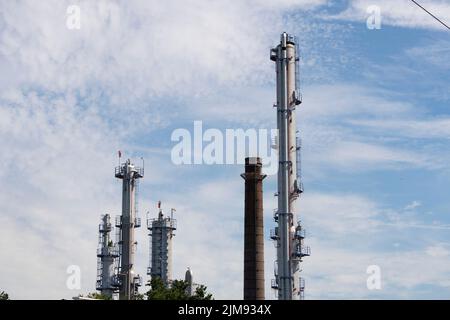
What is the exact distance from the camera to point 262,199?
60.7 m

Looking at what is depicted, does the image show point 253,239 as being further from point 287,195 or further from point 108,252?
point 108,252

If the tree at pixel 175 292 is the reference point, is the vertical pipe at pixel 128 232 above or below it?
above

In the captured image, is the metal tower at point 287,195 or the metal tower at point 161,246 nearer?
the metal tower at point 287,195

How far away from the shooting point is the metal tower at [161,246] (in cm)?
8200

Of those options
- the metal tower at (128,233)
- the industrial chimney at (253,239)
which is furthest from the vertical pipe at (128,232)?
the industrial chimney at (253,239)

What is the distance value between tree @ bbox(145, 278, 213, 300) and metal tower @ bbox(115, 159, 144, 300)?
2.36 metres

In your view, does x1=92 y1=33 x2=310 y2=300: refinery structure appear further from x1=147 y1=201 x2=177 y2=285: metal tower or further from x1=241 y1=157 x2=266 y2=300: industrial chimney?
x1=147 y1=201 x2=177 y2=285: metal tower

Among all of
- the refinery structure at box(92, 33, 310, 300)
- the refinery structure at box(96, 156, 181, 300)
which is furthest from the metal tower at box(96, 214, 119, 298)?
the refinery structure at box(92, 33, 310, 300)

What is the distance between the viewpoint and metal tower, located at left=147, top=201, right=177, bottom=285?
8200 centimetres

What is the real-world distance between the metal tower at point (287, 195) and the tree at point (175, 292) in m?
9.41

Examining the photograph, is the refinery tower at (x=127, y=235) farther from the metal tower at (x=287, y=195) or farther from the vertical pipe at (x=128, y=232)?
the metal tower at (x=287, y=195)
